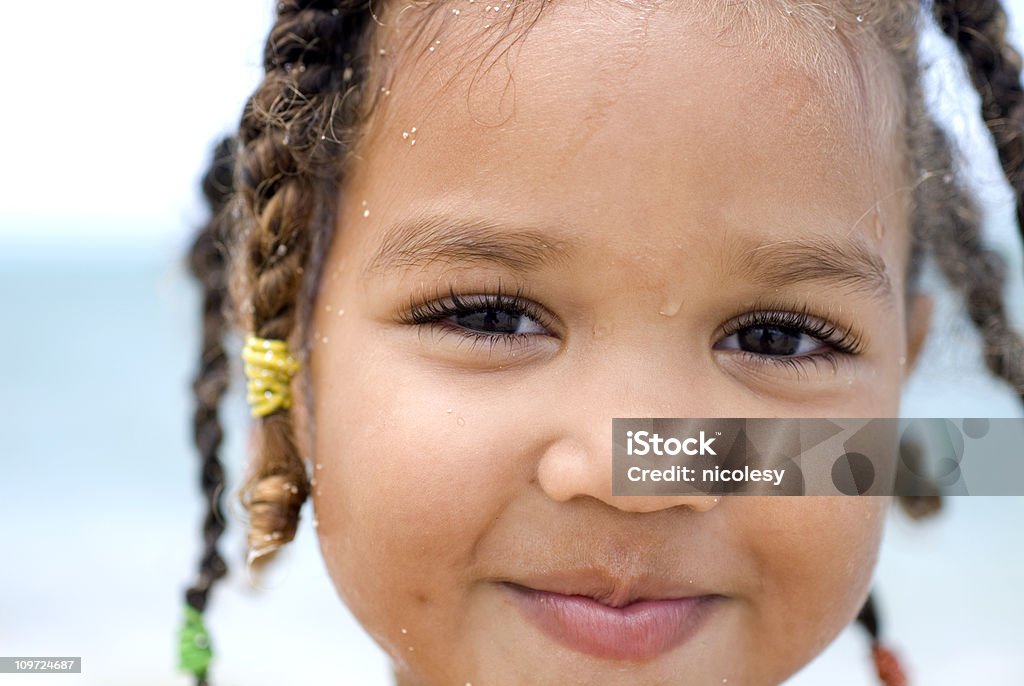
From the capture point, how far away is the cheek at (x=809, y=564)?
152 cm

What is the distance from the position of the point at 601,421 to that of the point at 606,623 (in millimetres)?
291

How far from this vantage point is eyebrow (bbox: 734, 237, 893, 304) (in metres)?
1.48

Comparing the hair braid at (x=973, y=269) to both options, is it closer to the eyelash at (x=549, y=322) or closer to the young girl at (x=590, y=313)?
the young girl at (x=590, y=313)

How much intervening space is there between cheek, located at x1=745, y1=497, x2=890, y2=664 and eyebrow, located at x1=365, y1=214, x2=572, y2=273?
45cm

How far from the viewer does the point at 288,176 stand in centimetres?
182

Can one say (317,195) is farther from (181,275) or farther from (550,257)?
(181,275)

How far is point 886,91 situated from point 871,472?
0.60m

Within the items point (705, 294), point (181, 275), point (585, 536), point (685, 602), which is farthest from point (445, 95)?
point (181, 275)

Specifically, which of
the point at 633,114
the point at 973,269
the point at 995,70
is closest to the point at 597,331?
the point at 633,114

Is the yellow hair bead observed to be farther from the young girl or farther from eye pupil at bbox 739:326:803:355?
eye pupil at bbox 739:326:803:355

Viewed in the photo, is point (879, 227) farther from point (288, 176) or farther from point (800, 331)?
point (288, 176)

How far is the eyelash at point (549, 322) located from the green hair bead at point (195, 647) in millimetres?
886

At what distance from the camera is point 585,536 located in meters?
1.45

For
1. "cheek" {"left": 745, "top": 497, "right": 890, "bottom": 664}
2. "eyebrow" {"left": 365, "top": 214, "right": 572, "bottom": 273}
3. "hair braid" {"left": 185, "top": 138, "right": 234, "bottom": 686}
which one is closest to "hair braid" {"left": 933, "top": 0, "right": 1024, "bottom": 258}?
"cheek" {"left": 745, "top": 497, "right": 890, "bottom": 664}
